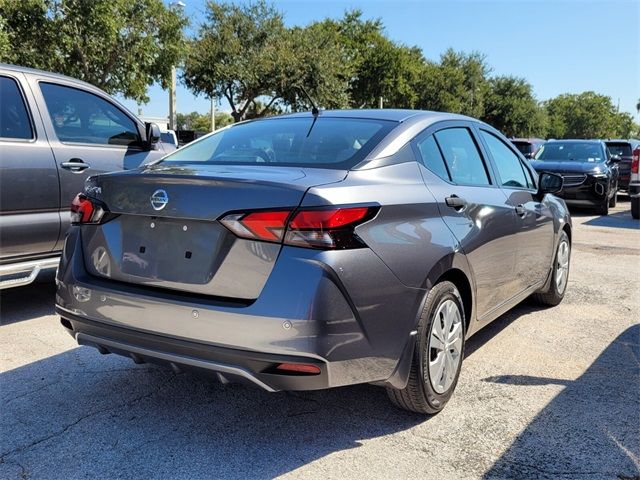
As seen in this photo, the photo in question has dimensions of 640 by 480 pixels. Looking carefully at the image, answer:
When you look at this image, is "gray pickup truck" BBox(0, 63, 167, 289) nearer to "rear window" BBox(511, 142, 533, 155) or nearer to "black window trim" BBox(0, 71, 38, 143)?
"black window trim" BBox(0, 71, 38, 143)

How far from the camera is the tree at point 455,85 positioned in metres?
46.4

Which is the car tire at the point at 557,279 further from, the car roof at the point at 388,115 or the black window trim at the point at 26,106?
the black window trim at the point at 26,106

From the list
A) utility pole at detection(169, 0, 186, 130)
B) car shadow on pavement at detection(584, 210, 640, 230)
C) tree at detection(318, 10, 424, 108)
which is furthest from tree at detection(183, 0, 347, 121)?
car shadow on pavement at detection(584, 210, 640, 230)

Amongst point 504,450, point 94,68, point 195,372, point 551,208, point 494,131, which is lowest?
point 504,450

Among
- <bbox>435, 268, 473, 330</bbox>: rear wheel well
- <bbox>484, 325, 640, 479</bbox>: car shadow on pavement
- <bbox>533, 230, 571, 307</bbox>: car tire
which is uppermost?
<bbox>435, 268, 473, 330</bbox>: rear wheel well

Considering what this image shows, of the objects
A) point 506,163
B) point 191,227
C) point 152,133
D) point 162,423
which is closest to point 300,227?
point 191,227

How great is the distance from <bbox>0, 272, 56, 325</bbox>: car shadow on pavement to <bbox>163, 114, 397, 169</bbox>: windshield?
2.10m

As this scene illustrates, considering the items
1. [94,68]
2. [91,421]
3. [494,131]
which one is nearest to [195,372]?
[91,421]

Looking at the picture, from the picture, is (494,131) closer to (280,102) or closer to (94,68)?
(94,68)

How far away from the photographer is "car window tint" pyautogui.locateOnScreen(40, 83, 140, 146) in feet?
16.2

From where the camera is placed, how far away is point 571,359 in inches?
161

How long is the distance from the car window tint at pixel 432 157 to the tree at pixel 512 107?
190ft

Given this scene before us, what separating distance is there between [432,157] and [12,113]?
3329mm

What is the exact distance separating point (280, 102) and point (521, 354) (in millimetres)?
28536
